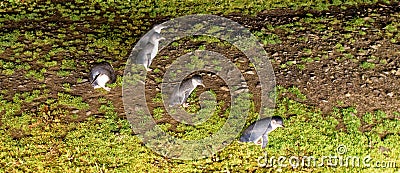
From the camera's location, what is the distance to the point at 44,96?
1030 centimetres

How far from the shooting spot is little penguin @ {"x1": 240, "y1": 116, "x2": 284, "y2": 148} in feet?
29.0

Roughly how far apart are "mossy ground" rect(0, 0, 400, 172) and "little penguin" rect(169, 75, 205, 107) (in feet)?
1.15

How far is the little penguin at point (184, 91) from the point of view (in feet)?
32.3

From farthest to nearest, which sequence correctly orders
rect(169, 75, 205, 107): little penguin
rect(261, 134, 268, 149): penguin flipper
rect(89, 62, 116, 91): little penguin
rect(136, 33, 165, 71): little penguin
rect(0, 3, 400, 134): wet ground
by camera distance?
rect(136, 33, 165, 71): little penguin → rect(0, 3, 400, 134): wet ground → rect(89, 62, 116, 91): little penguin → rect(169, 75, 205, 107): little penguin → rect(261, 134, 268, 149): penguin flipper

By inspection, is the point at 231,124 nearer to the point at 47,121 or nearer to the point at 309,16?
the point at 47,121

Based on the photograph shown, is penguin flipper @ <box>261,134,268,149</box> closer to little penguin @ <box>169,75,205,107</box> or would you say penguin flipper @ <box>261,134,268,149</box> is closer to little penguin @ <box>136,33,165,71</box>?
little penguin @ <box>169,75,205,107</box>

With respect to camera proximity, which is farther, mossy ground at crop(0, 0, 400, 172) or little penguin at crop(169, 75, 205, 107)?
little penguin at crop(169, 75, 205, 107)

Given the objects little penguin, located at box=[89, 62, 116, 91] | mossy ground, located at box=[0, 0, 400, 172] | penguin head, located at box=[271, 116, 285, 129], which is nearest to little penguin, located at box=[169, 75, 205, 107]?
mossy ground, located at box=[0, 0, 400, 172]

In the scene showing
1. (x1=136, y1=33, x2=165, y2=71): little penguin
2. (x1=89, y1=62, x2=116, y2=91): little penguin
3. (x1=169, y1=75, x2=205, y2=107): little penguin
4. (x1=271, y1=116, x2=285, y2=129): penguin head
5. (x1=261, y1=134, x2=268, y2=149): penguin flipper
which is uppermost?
(x1=136, y1=33, x2=165, y2=71): little penguin

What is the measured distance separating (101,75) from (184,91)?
1738mm

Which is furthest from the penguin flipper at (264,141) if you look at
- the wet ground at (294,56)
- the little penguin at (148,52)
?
the little penguin at (148,52)

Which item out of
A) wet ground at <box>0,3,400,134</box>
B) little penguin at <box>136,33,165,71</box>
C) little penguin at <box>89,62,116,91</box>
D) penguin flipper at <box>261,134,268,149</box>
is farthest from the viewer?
little penguin at <box>136,33,165,71</box>

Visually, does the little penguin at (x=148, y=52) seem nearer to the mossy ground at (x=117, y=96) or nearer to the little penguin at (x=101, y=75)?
the mossy ground at (x=117, y=96)

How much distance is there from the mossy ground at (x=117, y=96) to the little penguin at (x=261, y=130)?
0.18 m
